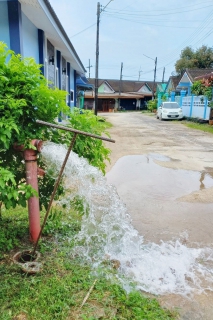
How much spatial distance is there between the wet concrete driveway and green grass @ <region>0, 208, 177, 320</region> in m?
0.33

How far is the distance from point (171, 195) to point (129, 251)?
2.15 m

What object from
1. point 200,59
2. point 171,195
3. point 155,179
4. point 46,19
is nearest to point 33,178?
point 171,195

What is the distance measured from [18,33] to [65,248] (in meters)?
4.65

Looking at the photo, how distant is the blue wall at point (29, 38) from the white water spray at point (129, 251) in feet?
14.8

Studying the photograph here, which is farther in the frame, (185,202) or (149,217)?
(185,202)

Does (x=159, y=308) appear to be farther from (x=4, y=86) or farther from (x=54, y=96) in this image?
(x=4, y=86)

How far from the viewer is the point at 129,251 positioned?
9.66 feet

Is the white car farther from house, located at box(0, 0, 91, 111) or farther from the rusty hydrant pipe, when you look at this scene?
the rusty hydrant pipe

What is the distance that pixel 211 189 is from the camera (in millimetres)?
5203

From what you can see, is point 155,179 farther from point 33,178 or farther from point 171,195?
point 33,178

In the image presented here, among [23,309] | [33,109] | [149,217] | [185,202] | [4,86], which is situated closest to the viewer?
[23,309]

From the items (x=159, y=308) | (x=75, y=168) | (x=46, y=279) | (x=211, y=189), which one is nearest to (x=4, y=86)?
(x=75, y=168)

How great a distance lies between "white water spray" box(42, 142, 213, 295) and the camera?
2.50 meters

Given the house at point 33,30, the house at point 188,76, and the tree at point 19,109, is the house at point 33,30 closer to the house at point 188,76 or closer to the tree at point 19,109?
the tree at point 19,109
